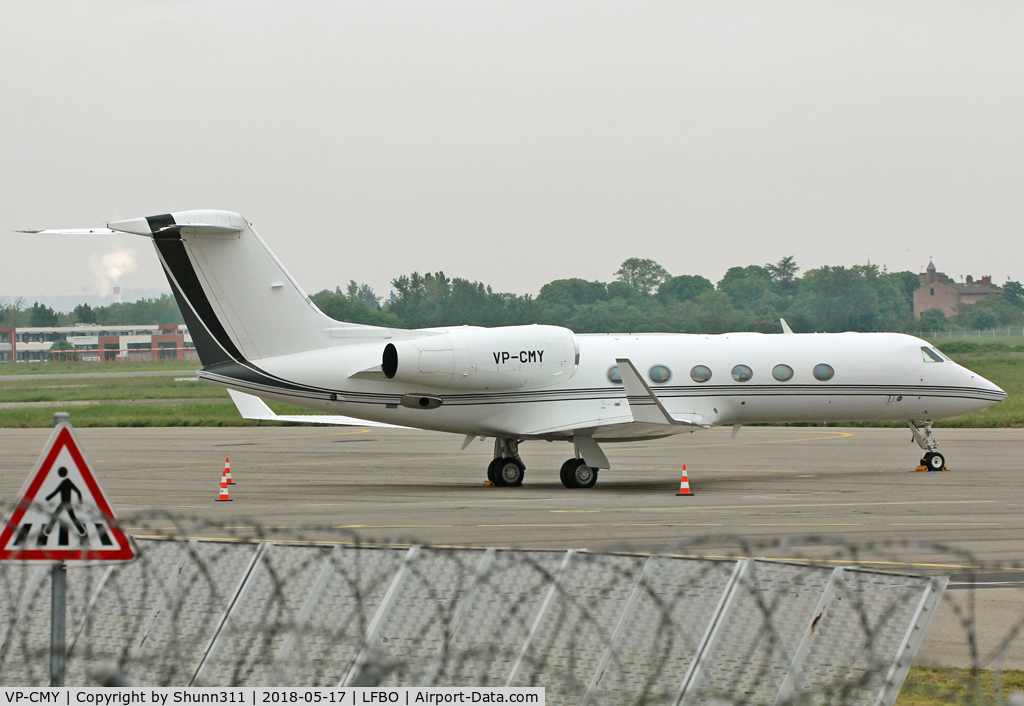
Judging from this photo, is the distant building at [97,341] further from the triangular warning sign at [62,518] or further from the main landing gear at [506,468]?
the triangular warning sign at [62,518]

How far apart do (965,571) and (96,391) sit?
59866 mm

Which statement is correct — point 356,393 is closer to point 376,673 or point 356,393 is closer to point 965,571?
point 965,571

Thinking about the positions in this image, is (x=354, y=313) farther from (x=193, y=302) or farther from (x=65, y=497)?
(x=65, y=497)

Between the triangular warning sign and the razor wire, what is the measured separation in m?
0.71

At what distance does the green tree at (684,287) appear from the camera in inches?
2908

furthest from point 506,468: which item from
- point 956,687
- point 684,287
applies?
point 684,287

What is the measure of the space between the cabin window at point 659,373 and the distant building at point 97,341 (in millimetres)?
112913

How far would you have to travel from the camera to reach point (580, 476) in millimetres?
23047

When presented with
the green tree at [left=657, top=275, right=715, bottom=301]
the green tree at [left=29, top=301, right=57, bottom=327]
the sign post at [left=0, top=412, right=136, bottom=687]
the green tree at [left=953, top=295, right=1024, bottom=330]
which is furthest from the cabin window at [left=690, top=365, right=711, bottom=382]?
the green tree at [left=29, top=301, right=57, bottom=327]

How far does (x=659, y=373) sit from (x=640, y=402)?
1.32 meters

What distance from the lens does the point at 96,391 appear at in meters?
65.0

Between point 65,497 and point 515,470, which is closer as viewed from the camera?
point 65,497

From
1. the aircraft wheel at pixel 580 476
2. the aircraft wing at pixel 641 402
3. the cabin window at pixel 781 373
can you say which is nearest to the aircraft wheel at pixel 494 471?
the aircraft wheel at pixel 580 476

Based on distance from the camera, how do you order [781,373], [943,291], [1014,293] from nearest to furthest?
[781,373] < [1014,293] < [943,291]
